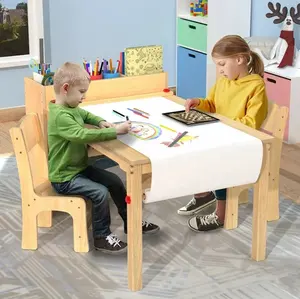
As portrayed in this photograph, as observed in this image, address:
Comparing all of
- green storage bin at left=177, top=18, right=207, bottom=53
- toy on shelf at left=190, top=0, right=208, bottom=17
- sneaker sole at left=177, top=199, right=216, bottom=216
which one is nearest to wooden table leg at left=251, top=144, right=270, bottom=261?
sneaker sole at left=177, top=199, right=216, bottom=216

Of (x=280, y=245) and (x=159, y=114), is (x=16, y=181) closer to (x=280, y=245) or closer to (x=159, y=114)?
(x=159, y=114)

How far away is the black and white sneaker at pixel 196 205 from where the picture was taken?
3330 millimetres

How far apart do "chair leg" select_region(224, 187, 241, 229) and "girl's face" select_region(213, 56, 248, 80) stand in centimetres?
48

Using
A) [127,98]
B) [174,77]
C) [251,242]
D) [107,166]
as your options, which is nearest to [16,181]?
[107,166]

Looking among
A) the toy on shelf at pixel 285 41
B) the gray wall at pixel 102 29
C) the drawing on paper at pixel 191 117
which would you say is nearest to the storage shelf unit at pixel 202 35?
the gray wall at pixel 102 29

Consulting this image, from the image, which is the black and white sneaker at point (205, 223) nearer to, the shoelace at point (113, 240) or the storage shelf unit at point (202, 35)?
the shoelace at point (113, 240)

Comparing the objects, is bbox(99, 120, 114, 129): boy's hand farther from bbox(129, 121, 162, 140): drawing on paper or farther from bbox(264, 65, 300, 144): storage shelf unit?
bbox(264, 65, 300, 144): storage shelf unit

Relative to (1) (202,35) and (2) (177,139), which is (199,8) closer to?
(1) (202,35)

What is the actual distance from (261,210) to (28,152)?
962mm

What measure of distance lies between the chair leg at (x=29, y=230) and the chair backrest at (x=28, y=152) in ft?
0.32

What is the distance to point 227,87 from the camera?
122 inches

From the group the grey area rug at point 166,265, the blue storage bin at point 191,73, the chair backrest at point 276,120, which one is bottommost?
the grey area rug at point 166,265

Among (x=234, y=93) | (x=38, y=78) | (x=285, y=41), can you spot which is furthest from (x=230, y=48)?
(x=285, y=41)

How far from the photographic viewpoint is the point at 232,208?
311 cm
